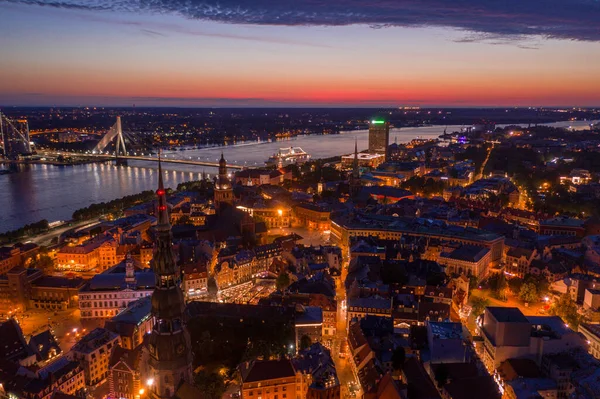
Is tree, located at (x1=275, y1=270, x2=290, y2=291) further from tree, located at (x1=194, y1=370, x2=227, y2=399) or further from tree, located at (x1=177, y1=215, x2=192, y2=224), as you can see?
tree, located at (x1=177, y1=215, x2=192, y2=224)

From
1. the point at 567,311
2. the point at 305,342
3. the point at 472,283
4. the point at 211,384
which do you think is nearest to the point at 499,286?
the point at 472,283

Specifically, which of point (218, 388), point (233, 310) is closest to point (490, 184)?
point (233, 310)

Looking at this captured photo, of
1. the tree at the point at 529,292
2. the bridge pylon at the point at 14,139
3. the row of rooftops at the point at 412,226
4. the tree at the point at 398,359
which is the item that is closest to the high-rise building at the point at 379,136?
the row of rooftops at the point at 412,226

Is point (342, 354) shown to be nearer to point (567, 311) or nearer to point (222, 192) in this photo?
point (567, 311)

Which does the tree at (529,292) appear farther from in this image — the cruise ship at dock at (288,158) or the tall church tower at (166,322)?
the cruise ship at dock at (288,158)

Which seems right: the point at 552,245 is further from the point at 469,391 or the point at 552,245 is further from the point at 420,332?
the point at 469,391

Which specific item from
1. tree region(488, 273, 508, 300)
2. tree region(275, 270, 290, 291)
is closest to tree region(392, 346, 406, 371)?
tree region(275, 270, 290, 291)

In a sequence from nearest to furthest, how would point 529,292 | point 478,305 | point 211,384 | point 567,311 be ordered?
1. point 211,384
2. point 567,311
3. point 478,305
4. point 529,292
